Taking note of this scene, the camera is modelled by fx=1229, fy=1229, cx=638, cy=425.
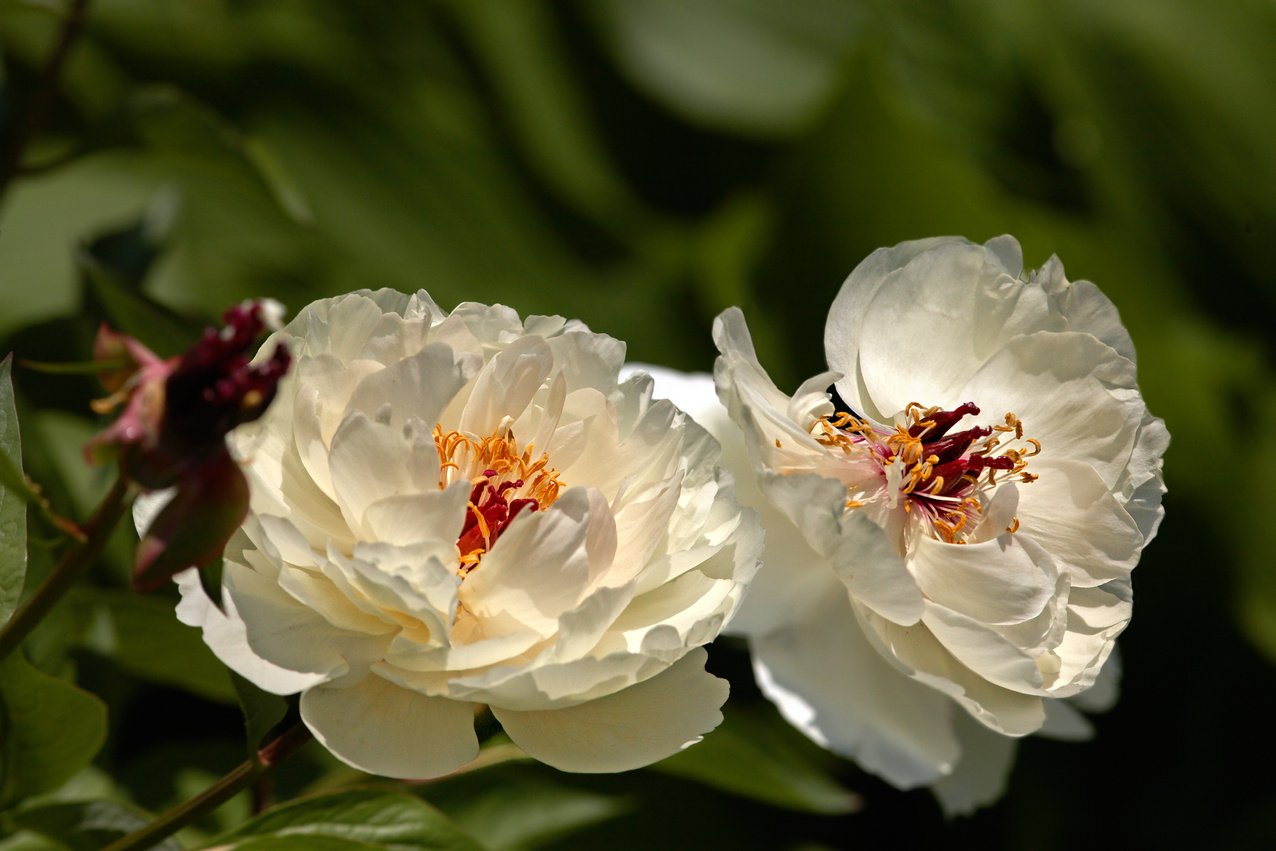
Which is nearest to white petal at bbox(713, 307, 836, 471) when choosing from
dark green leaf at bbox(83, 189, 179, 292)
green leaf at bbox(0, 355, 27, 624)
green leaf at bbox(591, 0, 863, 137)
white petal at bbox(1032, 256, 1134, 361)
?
white petal at bbox(1032, 256, 1134, 361)

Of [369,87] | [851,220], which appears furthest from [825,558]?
[369,87]

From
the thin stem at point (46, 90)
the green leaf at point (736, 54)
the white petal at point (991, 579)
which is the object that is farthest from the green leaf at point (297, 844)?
the green leaf at point (736, 54)

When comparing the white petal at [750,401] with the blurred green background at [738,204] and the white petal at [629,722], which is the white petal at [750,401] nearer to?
the white petal at [629,722]

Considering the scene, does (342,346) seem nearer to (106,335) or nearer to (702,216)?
(106,335)

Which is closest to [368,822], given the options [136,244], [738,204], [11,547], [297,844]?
[297,844]

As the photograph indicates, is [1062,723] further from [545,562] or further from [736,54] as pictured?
[736,54]

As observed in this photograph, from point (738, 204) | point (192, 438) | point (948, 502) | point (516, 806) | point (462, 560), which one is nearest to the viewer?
point (192, 438)

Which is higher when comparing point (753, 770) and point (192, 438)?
point (192, 438)
